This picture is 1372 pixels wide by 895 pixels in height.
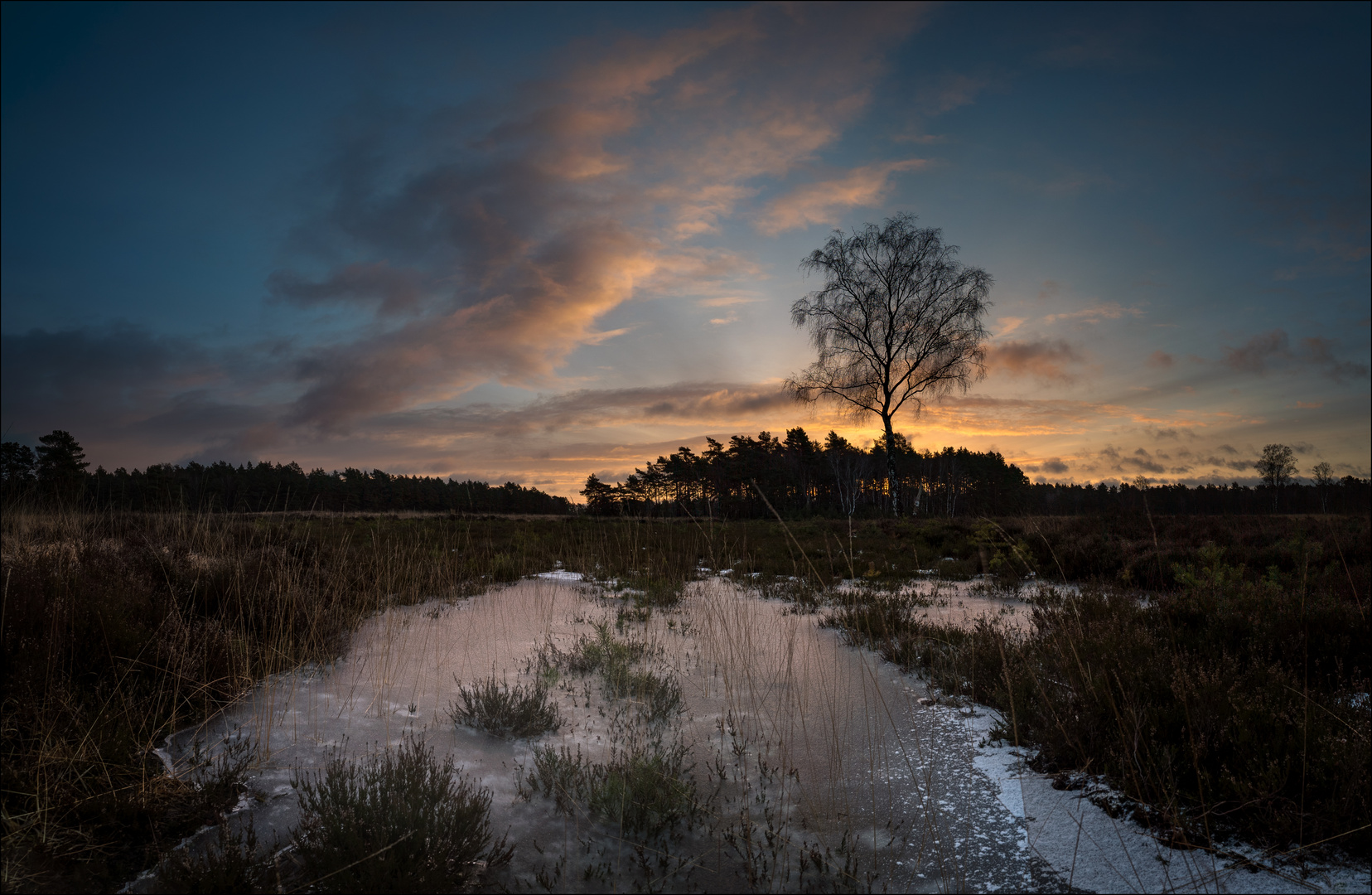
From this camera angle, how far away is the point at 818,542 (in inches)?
595

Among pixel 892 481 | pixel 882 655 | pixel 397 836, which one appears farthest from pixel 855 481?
pixel 397 836

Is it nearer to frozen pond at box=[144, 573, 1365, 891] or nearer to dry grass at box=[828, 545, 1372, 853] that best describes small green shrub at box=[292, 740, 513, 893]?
frozen pond at box=[144, 573, 1365, 891]

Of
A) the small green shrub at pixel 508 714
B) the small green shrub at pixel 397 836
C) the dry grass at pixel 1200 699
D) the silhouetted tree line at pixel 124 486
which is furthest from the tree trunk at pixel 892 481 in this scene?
the small green shrub at pixel 397 836

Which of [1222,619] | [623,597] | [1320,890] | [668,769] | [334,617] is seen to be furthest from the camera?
[623,597]

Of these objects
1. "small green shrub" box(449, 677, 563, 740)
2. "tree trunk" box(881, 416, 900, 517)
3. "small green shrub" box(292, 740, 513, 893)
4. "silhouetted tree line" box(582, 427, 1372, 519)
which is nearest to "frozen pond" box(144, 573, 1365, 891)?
"small green shrub" box(449, 677, 563, 740)

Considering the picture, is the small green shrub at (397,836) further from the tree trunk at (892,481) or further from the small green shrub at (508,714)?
the tree trunk at (892,481)

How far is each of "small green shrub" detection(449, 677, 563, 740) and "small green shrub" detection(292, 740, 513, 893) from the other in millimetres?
1105

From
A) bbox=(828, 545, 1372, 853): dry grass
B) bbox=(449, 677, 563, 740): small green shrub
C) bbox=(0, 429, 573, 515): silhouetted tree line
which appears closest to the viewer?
bbox=(828, 545, 1372, 853): dry grass

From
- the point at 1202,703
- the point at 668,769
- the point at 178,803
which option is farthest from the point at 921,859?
the point at 178,803

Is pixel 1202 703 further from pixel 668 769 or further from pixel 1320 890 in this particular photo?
pixel 668 769

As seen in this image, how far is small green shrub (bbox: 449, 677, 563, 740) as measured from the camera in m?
4.22

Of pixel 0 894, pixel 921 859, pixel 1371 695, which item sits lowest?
pixel 921 859

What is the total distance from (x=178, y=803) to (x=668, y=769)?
261 centimetres

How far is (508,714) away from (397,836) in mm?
1618
